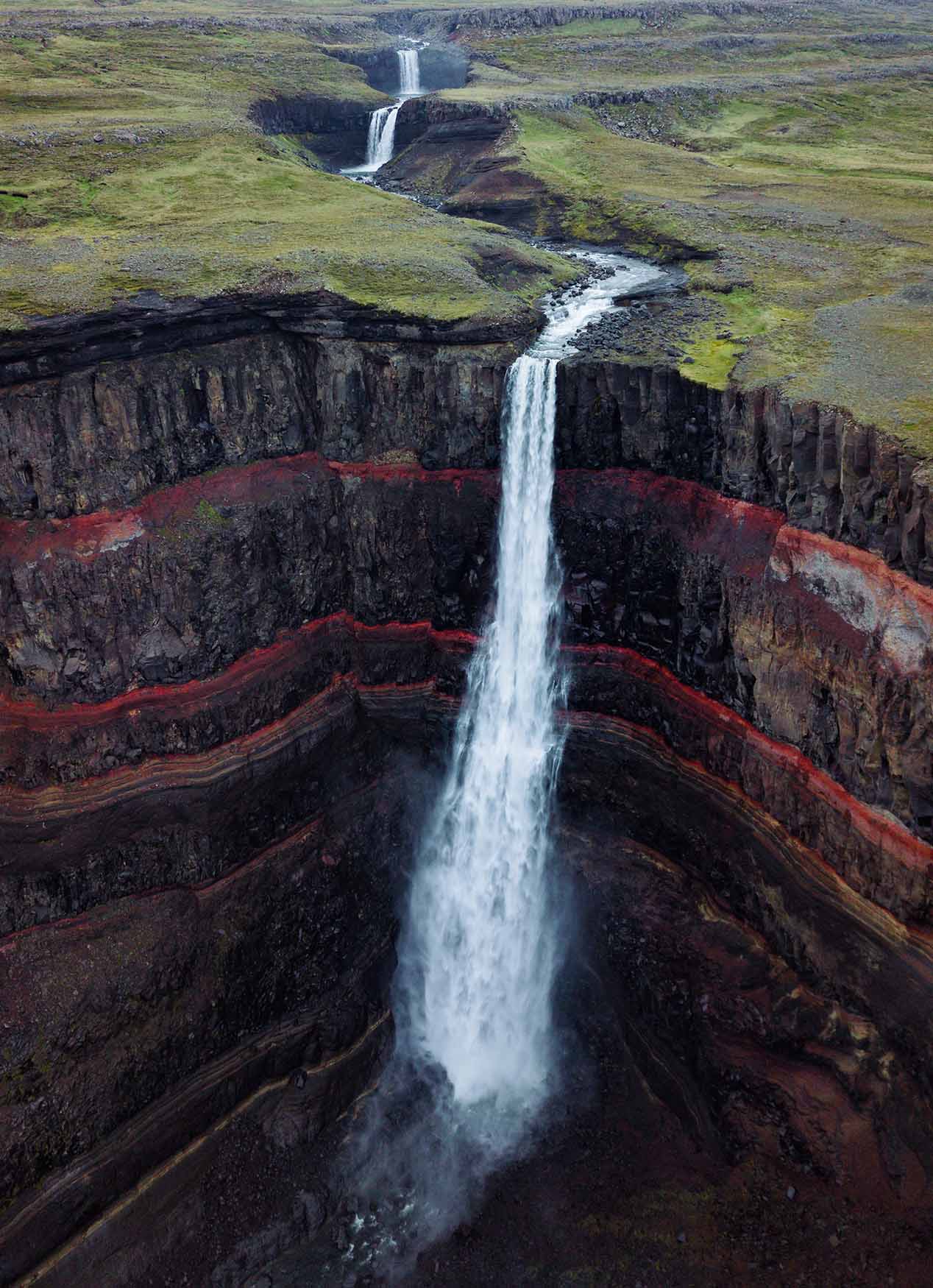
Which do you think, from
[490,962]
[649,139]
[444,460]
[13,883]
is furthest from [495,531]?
[649,139]

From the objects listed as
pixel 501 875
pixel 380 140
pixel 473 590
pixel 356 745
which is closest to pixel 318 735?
→ pixel 356 745

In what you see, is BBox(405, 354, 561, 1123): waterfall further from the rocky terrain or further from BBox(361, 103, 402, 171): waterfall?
BBox(361, 103, 402, 171): waterfall

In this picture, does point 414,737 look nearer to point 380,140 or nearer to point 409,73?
point 380,140

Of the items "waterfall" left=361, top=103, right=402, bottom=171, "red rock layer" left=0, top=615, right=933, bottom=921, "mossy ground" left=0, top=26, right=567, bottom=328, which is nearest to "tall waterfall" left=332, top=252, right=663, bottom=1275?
"red rock layer" left=0, top=615, right=933, bottom=921

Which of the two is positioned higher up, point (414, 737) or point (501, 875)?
point (414, 737)

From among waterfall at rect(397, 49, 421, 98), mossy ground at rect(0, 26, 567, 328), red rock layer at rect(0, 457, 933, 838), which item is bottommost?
red rock layer at rect(0, 457, 933, 838)

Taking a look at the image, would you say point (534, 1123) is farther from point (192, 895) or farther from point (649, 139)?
Result: point (649, 139)
